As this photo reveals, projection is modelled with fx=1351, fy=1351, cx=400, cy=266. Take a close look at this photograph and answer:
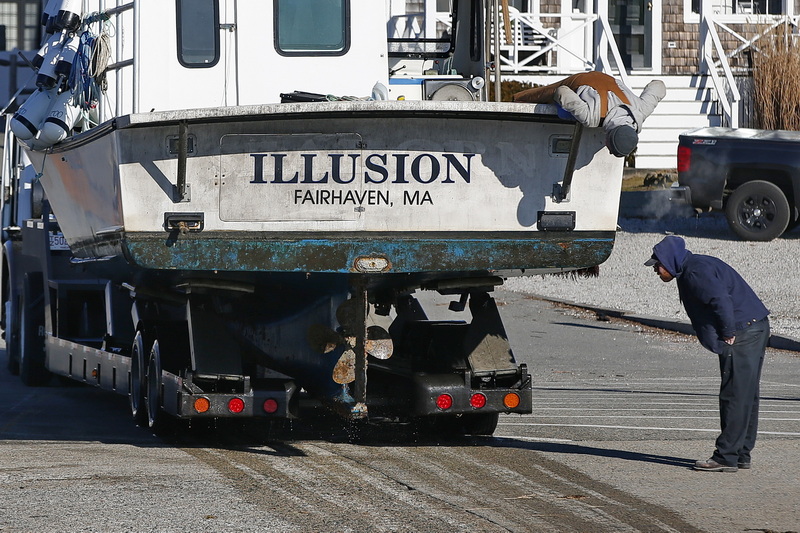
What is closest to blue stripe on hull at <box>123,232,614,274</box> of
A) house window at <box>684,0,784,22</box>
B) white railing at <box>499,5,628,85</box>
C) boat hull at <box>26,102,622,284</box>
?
boat hull at <box>26,102,622,284</box>

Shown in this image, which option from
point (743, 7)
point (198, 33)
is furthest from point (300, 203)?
point (743, 7)

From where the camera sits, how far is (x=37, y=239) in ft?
44.1

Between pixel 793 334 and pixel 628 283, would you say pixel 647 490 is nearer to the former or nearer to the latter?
pixel 793 334

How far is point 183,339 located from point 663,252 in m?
3.47

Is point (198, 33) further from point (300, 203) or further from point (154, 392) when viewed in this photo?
point (154, 392)

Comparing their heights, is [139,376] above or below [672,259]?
below

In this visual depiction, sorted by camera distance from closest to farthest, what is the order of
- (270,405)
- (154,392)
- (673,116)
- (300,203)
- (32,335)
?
(300,203) < (270,405) < (154,392) < (32,335) < (673,116)

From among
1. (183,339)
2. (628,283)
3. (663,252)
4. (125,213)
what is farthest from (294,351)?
(628,283)

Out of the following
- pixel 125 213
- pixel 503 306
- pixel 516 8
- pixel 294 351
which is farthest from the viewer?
pixel 516 8

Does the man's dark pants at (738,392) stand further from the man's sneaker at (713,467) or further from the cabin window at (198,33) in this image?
the cabin window at (198,33)

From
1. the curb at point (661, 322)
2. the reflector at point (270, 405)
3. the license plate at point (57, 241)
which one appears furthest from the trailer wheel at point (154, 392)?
the curb at point (661, 322)

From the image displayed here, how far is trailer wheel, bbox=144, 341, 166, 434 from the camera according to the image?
9789 mm

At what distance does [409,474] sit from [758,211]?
15185 mm

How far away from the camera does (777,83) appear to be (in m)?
29.1
